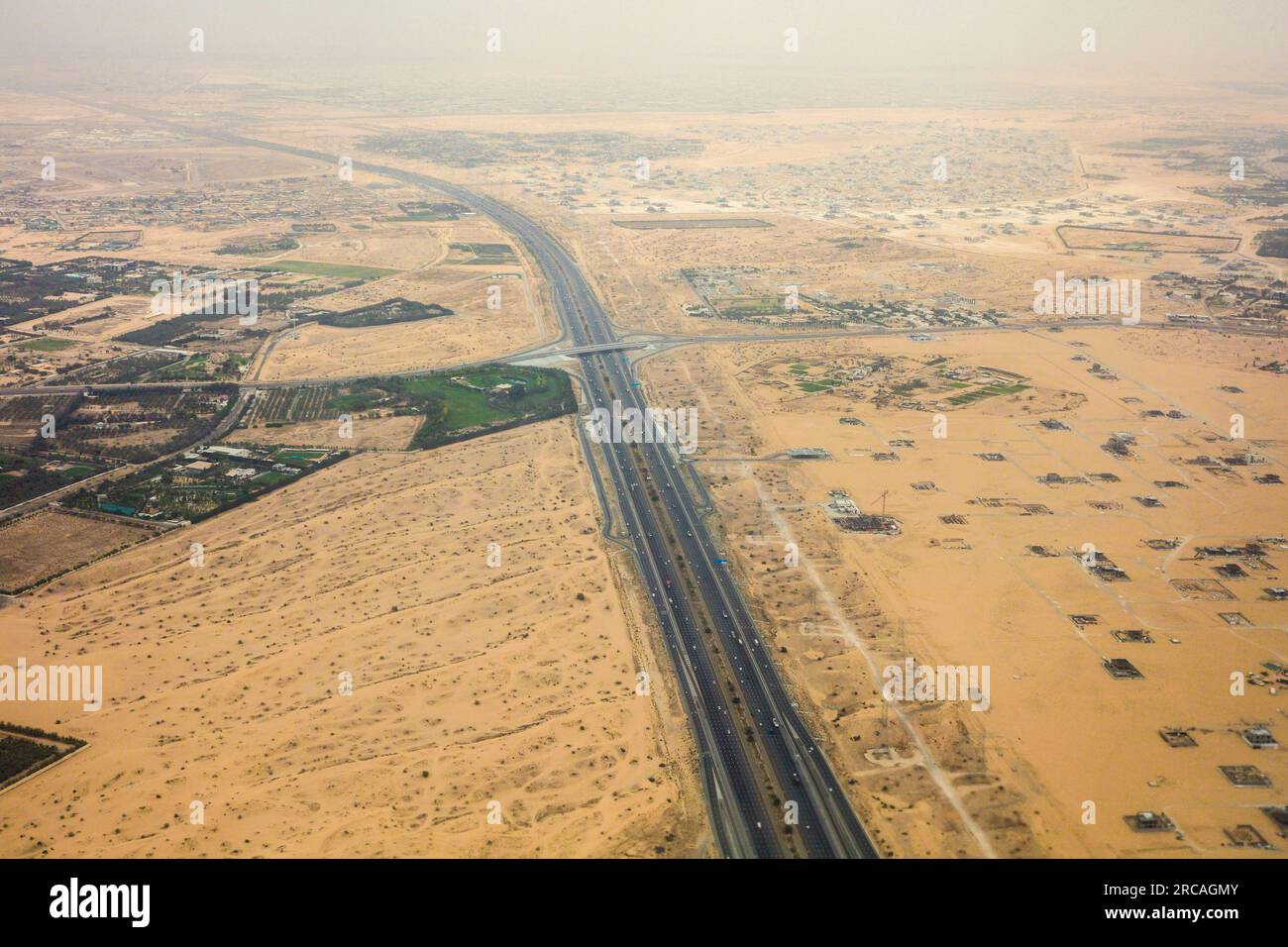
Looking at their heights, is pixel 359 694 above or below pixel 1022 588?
below

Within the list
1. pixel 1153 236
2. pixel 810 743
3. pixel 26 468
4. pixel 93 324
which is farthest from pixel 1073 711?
pixel 1153 236

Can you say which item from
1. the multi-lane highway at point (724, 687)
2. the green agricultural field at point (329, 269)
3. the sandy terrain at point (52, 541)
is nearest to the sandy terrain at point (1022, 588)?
the multi-lane highway at point (724, 687)

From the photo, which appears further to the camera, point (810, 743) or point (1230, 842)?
point (810, 743)

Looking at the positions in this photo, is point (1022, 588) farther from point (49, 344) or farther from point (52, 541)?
point (49, 344)

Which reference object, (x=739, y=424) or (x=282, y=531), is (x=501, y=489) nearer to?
(x=282, y=531)

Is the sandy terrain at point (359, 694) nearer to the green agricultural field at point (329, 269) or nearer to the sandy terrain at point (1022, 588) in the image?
the sandy terrain at point (1022, 588)

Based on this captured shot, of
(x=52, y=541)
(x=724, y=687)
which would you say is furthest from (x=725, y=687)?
(x=52, y=541)
